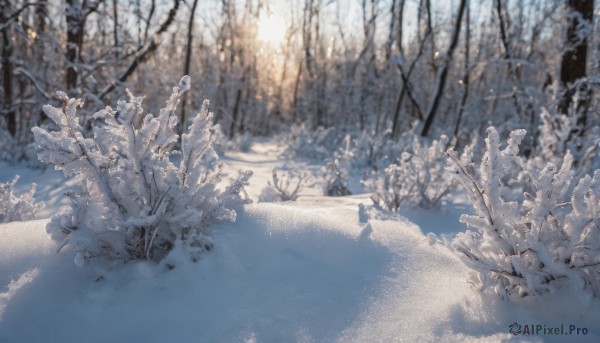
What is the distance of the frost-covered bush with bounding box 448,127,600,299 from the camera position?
162 cm

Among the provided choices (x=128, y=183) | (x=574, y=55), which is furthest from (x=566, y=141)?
(x=128, y=183)

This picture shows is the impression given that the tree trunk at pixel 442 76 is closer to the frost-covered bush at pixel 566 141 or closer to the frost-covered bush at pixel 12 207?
the frost-covered bush at pixel 566 141

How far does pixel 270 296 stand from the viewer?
1666 millimetres

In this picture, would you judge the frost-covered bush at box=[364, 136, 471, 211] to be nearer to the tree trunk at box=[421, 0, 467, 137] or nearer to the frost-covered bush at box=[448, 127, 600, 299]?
the frost-covered bush at box=[448, 127, 600, 299]

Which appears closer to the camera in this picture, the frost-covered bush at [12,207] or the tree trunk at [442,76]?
the frost-covered bush at [12,207]

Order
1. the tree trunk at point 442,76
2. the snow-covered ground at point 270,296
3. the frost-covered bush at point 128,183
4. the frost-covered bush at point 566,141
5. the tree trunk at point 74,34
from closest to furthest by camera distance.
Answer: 1. the snow-covered ground at point 270,296
2. the frost-covered bush at point 128,183
3. the frost-covered bush at point 566,141
4. the tree trunk at point 74,34
5. the tree trunk at point 442,76

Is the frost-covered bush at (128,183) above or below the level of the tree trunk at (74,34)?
below

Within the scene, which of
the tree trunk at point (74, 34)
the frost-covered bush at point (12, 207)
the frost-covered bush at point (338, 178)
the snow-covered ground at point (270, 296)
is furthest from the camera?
the tree trunk at point (74, 34)

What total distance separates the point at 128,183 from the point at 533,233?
Answer: 69.2 inches

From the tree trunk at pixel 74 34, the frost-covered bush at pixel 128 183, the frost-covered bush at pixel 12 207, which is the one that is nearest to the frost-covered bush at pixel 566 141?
the frost-covered bush at pixel 128 183

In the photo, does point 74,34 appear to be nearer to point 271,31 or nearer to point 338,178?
point 338,178

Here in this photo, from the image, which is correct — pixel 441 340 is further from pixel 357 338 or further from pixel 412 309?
pixel 357 338

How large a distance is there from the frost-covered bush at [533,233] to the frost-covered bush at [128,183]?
1.18 m

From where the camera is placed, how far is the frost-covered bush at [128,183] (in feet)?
5.64
